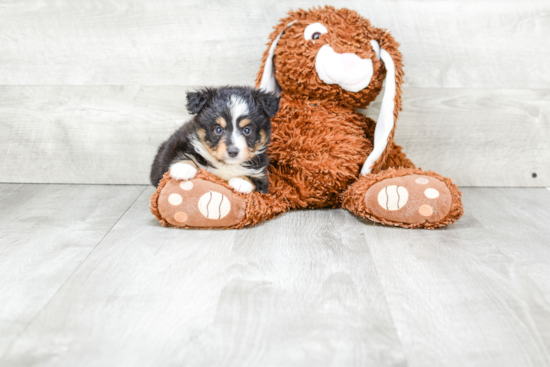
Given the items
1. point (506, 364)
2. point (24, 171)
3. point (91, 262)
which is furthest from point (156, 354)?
point (24, 171)

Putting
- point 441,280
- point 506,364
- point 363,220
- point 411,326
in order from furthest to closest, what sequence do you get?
point 363,220
point 441,280
point 411,326
point 506,364

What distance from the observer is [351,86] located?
2.08m

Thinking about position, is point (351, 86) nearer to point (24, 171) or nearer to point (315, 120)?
point (315, 120)

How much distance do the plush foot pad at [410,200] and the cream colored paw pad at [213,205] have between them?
0.55m

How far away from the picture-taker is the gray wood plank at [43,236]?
1317mm

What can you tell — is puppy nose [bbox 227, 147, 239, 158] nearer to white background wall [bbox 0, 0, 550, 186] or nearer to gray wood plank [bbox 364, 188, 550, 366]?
gray wood plank [bbox 364, 188, 550, 366]

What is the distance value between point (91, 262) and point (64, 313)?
33cm

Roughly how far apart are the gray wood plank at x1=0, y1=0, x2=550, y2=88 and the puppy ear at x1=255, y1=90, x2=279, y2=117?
24.9 inches

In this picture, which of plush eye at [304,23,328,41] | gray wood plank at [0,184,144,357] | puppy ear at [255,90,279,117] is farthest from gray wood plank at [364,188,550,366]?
gray wood plank at [0,184,144,357]

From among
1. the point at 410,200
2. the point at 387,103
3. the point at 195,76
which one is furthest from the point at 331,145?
the point at 195,76

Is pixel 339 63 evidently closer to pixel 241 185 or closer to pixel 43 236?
pixel 241 185

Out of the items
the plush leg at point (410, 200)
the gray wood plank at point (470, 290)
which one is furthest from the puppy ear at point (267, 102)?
the gray wood plank at point (470, 290)

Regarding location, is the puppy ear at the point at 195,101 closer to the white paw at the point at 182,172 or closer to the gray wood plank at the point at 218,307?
the white paw at the point at 182,172

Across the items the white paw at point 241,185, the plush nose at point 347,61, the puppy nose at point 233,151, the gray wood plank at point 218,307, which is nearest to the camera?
the gray wood plank at point 218,307
